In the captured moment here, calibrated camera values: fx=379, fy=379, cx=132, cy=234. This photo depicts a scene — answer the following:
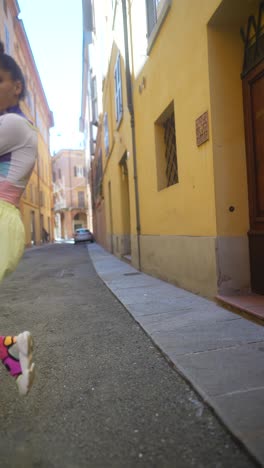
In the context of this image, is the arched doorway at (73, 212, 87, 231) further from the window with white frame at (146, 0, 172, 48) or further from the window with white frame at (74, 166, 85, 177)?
the window with white frame at (146, 0, 172, 48)

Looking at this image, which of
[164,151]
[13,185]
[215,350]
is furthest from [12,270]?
[164,151]

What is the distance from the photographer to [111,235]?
14.3 metres

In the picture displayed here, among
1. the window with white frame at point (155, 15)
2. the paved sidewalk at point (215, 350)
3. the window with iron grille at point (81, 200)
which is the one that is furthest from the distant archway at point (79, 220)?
the paved sidewalk at point (215, 350)

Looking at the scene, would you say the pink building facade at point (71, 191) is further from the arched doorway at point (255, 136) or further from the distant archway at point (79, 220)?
the arched doorway at point (255, 136)

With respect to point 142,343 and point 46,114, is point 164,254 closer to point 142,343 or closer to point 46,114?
point 142,343

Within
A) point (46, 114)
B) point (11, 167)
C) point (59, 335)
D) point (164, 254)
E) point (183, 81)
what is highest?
point (46, 114)

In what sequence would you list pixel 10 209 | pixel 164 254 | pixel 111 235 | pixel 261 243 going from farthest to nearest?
pixel 111 235, pixel 164 254, pixel 261 243, pixel 10 209

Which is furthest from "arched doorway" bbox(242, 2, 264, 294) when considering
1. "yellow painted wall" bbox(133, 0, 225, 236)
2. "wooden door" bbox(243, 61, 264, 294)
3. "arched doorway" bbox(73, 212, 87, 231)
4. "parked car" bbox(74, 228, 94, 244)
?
"arched doorway" bbox(73, 212, 87, 231)

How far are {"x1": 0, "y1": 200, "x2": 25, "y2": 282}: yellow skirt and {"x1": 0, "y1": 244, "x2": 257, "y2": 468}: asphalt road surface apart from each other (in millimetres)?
755

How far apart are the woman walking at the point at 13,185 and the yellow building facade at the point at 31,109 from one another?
19.6 meters

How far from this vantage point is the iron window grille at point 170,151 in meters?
5.94

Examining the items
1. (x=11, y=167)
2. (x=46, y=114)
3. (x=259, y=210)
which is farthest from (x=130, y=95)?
(x=46, y=114)

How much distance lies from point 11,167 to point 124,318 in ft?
8.49

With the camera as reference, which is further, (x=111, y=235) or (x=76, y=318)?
(x=111, y=235)
